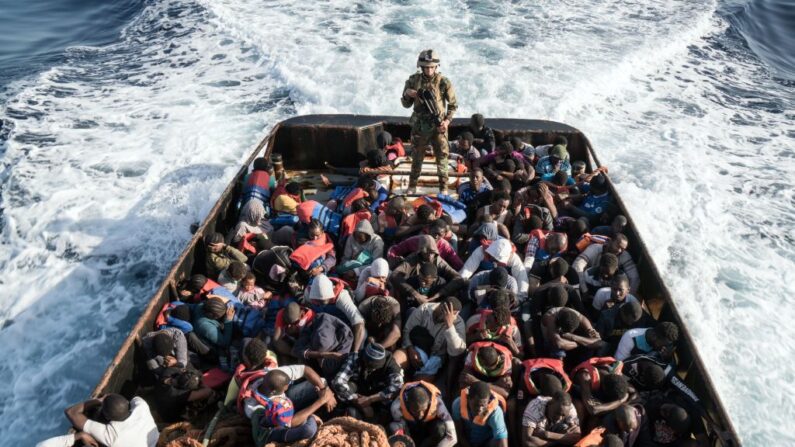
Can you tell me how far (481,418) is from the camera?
4.00 meters

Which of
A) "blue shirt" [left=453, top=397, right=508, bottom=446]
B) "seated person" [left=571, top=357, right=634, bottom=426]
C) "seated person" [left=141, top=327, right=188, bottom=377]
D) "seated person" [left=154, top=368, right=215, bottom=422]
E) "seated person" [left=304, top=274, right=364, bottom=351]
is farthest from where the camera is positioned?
"seated person" [left=304, top=274, right=364, bottom=351]

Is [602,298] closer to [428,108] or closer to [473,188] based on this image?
[473,188]

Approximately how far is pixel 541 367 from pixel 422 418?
1.01 metres

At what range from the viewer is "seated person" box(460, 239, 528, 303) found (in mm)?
5391

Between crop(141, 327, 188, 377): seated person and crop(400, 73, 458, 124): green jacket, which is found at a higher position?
crop(400, 73, 458, 124): green jacket

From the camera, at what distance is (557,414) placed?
394 centimetres

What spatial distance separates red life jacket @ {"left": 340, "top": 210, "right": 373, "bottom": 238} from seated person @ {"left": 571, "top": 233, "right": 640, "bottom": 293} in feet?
7.12

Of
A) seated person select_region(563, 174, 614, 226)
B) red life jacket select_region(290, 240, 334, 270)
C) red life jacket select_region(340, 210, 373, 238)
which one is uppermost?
red life jacket select_region(290, 240, 334, 270)

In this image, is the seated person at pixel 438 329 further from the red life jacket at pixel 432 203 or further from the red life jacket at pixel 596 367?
the red life jacket at pixel 432 203

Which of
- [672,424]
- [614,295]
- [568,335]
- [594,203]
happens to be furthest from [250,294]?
[594,203]

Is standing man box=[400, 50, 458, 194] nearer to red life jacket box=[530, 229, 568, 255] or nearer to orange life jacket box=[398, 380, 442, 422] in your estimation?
red life jacket box=[530, 229, 568, 255]

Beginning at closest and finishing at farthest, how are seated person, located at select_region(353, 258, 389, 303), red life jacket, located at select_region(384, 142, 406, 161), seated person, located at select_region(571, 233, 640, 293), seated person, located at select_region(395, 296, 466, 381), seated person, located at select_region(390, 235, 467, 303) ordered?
seated person, located at select_region(395, 296, 466, 381) → seated person, located at select_region(353, 258, 389, 303) → seated person, located at select_region(390, 235, 467, 303) → seated person, located at select_region(571, 233, 640, 293) → red life jacket, located at select_region(384, 142, 406, 161)

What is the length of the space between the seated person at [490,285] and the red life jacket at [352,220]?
149 cm

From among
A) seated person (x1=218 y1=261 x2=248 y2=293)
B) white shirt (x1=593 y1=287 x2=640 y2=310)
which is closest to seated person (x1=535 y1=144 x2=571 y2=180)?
white shirt (x1=593 y1=287 x2=640 y2=310)
